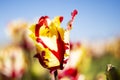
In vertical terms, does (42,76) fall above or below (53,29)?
below

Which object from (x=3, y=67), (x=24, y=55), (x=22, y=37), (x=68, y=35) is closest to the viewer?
(x=68, y=35)

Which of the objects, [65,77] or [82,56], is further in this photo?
[82,56]

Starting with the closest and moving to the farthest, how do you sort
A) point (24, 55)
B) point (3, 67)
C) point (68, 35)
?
point (68, 35), point (24, 55), point (3, 67)

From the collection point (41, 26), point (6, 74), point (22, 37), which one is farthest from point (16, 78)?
point (41, 26)

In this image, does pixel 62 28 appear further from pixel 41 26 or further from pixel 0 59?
pixel 0 59

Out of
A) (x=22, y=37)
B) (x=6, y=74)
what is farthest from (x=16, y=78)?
(x=22, y=37)

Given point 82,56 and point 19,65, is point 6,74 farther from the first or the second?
point 82,56

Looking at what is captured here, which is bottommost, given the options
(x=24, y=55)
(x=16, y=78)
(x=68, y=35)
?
(x=16, y=78)
